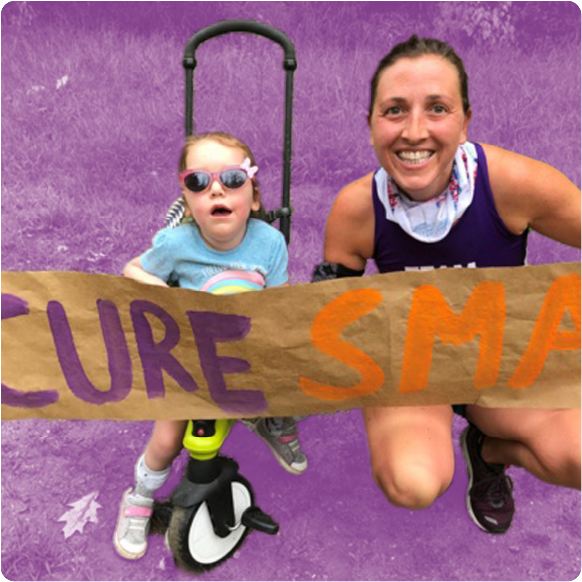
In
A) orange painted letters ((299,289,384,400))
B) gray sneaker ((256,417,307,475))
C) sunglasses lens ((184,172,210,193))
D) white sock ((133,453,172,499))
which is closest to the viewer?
orange painted letters ((299,289,384,400))

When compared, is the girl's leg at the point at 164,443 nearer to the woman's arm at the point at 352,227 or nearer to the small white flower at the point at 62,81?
the woman's arm at the point at 352,227

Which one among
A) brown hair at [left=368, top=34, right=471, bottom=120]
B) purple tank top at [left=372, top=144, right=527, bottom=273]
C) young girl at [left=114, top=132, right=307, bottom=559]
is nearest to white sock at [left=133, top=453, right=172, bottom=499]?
young girl at [left=114, top=132, right=307, bottom=559]

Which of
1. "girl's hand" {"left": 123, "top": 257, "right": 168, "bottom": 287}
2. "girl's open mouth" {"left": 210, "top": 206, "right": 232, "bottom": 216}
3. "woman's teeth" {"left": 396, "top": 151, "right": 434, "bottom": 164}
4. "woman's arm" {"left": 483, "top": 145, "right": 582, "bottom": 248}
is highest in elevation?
"woman's teeth" {"left": 396, "top": 151, "right": 434, "bottom": 164}

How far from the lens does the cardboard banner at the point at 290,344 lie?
48.8 inches

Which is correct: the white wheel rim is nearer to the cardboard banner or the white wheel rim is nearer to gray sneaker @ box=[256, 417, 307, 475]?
gray sneaker @ box=[256, 417, 307, 475]

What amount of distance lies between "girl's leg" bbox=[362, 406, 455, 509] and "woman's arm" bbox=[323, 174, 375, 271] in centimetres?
41

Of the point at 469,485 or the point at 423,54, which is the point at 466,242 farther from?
the point at 469,485

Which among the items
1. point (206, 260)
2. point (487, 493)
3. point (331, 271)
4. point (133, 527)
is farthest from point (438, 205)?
point (133, 527)

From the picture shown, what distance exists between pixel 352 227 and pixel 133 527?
102cm

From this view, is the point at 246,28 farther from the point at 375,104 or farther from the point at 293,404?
the point at 293,404

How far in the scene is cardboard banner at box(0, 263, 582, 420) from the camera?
4.07 ft

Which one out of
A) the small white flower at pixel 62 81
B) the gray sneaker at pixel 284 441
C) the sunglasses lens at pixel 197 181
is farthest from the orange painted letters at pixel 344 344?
the small white flower at pixel 62 81

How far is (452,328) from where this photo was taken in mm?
1296

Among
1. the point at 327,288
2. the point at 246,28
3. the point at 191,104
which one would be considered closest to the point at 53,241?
the point at 191,104
